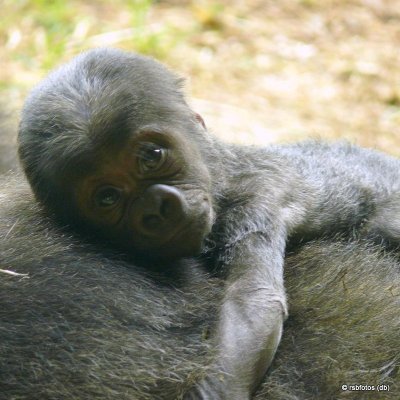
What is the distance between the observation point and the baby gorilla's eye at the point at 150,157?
227cm

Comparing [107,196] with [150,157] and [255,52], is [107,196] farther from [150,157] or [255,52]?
[255,52]

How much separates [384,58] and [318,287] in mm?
3917

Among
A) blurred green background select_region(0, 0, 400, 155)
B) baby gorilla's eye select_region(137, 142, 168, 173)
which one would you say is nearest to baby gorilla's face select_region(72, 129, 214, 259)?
baby gorilla's eye select_region(137, 142, 168, 173)

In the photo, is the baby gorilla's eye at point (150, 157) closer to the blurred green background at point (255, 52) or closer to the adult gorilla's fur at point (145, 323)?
the adult gorilla's fur at point (145, 323)

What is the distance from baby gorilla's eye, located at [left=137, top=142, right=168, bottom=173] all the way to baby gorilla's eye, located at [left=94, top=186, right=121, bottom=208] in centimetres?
9

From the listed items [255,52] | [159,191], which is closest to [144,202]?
[159,191]

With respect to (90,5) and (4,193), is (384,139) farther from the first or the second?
(4,193)

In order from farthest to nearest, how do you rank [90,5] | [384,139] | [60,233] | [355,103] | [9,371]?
[90,5], [355,103], [384,139], [60,233], [9,371]

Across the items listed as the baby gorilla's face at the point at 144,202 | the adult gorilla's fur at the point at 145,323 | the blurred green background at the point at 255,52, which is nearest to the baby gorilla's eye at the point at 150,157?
the baby gorilla's face at the point at 144,202

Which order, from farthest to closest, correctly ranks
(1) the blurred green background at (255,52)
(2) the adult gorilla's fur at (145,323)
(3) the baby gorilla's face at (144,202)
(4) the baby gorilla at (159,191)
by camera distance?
(1) the blurred green background at (255,52) < (3) the baby gorilla's face at (144,202) < (4) the baby gorilla at (159,191) < (2) the adult gorilla's fur at (145,323)

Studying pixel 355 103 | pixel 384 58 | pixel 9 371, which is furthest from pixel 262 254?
pixel 384 58

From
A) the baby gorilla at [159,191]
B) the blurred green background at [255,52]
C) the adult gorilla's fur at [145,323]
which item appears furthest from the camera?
the blurred green background at [255,52]

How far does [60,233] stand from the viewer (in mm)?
2238

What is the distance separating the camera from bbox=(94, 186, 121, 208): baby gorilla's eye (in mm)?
2230
